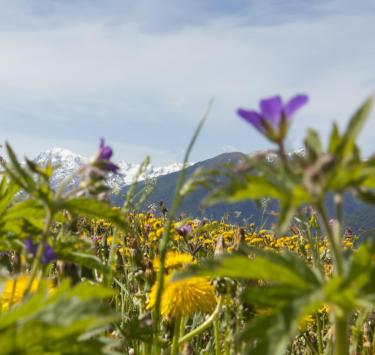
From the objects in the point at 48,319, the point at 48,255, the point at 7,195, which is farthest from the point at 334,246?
the point at 7,195

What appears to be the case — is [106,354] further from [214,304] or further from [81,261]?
[214,304]

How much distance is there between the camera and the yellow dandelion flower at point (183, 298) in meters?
2.67

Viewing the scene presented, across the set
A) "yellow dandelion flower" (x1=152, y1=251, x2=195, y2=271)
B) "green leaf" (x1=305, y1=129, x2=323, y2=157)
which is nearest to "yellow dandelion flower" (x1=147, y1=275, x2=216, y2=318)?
"yellow dandelion flower" (x1=152, y1=251, x2=195, y2=271)

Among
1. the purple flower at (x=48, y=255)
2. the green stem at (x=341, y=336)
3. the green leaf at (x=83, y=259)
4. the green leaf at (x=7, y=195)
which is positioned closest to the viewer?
the green stem at (x=341, y=336)

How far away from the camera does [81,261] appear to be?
187 cm

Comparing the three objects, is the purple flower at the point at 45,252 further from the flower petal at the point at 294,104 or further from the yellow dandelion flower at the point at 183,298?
the yellow dandelion flower at the point at 183,298

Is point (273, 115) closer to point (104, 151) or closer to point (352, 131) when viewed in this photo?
point (352, 131)

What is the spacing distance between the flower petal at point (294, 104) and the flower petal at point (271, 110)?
2cm

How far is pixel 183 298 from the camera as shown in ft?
8.83

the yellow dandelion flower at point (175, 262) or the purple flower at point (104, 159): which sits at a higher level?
the purple flower at point (104, 159)

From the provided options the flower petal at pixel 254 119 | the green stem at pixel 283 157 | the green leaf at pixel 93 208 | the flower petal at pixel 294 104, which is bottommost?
the green leaf at pixel 93 208

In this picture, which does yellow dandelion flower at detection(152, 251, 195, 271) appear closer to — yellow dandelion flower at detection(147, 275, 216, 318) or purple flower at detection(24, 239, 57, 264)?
yellow dandelion flower at detection(147, 275, 216, 318)

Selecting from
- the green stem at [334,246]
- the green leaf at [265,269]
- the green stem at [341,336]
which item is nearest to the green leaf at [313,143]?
the green stem at [334,246]

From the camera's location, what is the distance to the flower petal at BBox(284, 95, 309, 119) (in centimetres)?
132
